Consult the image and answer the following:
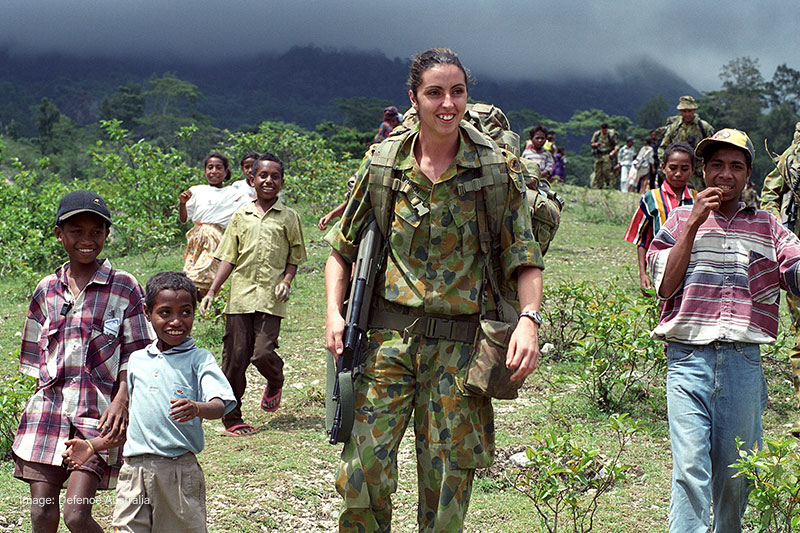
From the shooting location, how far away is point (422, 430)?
298 cm

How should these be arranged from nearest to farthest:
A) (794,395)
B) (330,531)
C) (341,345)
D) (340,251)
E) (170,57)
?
(341,345) < (340,251) < (330,531) < (794,395) < (170,57)

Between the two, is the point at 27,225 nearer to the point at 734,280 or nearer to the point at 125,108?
the point at 734,280

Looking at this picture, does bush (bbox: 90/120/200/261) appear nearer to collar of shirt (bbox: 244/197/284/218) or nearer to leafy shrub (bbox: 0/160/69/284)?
leafy shrub (bbox: 0/160/69/284)

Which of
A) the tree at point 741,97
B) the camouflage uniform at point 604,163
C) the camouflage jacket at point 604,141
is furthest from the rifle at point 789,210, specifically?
the tree at point 741,97

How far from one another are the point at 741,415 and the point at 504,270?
1.11 m

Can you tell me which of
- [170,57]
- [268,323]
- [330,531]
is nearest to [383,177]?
[330,531]

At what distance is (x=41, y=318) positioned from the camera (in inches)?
130

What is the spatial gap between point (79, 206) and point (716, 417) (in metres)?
2.57

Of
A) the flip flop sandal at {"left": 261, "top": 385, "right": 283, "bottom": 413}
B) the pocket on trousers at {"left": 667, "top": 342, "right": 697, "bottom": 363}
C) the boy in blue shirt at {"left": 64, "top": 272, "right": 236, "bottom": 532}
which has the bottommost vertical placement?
the flip flop sandal at {"left": 261, "top": 385, "right": 283, "bottom": 413}

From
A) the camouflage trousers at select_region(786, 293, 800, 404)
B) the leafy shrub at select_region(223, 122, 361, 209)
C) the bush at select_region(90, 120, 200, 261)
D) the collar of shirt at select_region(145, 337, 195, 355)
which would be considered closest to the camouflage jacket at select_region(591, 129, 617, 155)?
the leafy shrub at select_region(223, 122, 361, 209)

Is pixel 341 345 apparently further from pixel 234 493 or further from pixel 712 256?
pixel 234 493

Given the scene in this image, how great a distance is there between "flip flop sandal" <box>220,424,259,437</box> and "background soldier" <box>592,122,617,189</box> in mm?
17732

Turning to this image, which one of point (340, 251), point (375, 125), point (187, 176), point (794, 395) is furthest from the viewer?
point (375, 125)

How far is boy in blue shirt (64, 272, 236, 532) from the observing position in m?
2.96
